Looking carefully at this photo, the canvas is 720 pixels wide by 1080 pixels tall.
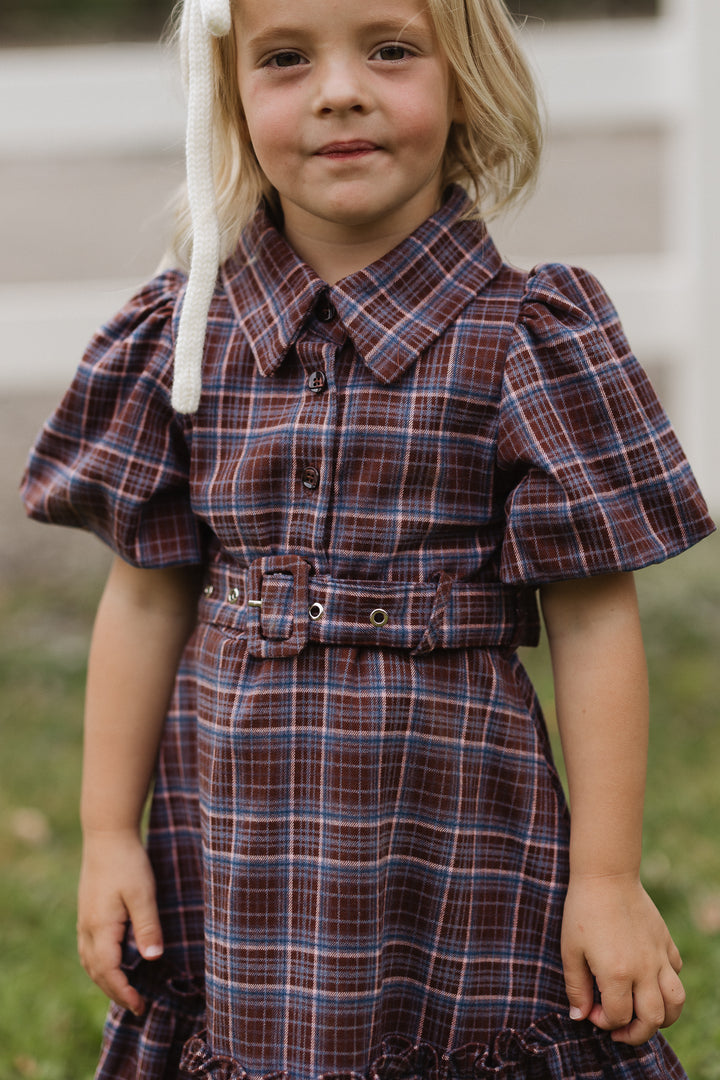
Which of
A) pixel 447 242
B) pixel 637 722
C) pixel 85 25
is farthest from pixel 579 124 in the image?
pixel 85 25

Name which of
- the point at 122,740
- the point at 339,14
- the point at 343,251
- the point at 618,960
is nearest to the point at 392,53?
the point at 339,14

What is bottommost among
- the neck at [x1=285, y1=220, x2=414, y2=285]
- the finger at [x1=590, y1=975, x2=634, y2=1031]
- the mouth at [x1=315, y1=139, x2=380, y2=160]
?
the finger at [x1=590, y1=975, x2=634, y2=1031]

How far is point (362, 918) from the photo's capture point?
4.66 feet

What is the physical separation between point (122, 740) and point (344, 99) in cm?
81

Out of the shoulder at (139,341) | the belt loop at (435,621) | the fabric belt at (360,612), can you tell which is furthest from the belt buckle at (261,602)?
the shoulder at (139,341)

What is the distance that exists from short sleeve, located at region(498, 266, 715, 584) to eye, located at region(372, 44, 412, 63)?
0.95ft

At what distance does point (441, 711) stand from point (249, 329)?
0.49m

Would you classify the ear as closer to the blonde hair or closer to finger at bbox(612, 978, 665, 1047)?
the blonde hair

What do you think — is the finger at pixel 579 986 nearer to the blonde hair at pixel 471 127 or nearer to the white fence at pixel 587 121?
the blonde hair at pixel 471 127

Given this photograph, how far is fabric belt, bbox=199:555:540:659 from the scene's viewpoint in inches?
56.3

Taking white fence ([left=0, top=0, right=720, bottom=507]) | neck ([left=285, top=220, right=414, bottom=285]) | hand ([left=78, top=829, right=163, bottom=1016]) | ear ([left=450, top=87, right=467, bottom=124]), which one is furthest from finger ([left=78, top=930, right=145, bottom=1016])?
white fence ([left=0, top=0, right=720, bottom=507])

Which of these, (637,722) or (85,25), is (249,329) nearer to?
(637,722)

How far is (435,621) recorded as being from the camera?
4.73ft

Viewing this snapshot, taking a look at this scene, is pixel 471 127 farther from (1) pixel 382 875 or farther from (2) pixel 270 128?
(1) pixel 382 875
